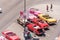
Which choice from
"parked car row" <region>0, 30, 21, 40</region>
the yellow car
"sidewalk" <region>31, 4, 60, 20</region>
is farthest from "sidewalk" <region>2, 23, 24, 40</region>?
"sidewalk" <region>31, 4, 60, 20</region>

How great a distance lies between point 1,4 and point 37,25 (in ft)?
43.1

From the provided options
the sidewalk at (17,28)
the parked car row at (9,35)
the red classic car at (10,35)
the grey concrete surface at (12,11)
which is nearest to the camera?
the parked car row at (9,35)

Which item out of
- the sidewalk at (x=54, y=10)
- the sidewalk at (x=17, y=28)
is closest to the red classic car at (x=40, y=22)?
the sidewalk at (x=17, y=28)

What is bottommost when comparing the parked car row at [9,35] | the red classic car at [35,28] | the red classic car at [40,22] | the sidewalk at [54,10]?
the parked car row at [9,35]

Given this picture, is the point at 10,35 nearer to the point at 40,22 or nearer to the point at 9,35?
the point at 9,35

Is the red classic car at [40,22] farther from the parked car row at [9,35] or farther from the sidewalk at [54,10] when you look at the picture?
the parked car row at [9,35]

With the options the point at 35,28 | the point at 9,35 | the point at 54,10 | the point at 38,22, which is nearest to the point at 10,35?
the point at 9,35

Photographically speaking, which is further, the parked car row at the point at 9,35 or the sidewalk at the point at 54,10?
the sidewalk at the point at 54,10

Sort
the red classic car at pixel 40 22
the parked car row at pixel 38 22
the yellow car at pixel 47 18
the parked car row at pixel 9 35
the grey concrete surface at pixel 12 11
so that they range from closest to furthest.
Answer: the parked car row at pixel 9 35, the parked car row at pixel 38 22, the red classic car at pixel 40 22, the grey concrete surface at pixel 12 11, the yellow car at pixel 47 18

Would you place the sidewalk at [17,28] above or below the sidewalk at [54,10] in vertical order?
below

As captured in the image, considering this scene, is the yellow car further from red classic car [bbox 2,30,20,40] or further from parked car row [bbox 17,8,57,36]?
red classic car [bbox 2,30,20,40]

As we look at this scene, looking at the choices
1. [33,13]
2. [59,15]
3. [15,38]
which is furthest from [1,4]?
[15,38]

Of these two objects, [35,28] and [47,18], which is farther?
[47,18]

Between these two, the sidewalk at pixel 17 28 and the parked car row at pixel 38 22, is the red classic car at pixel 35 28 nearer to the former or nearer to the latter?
the parked car row at pixel 38 22
